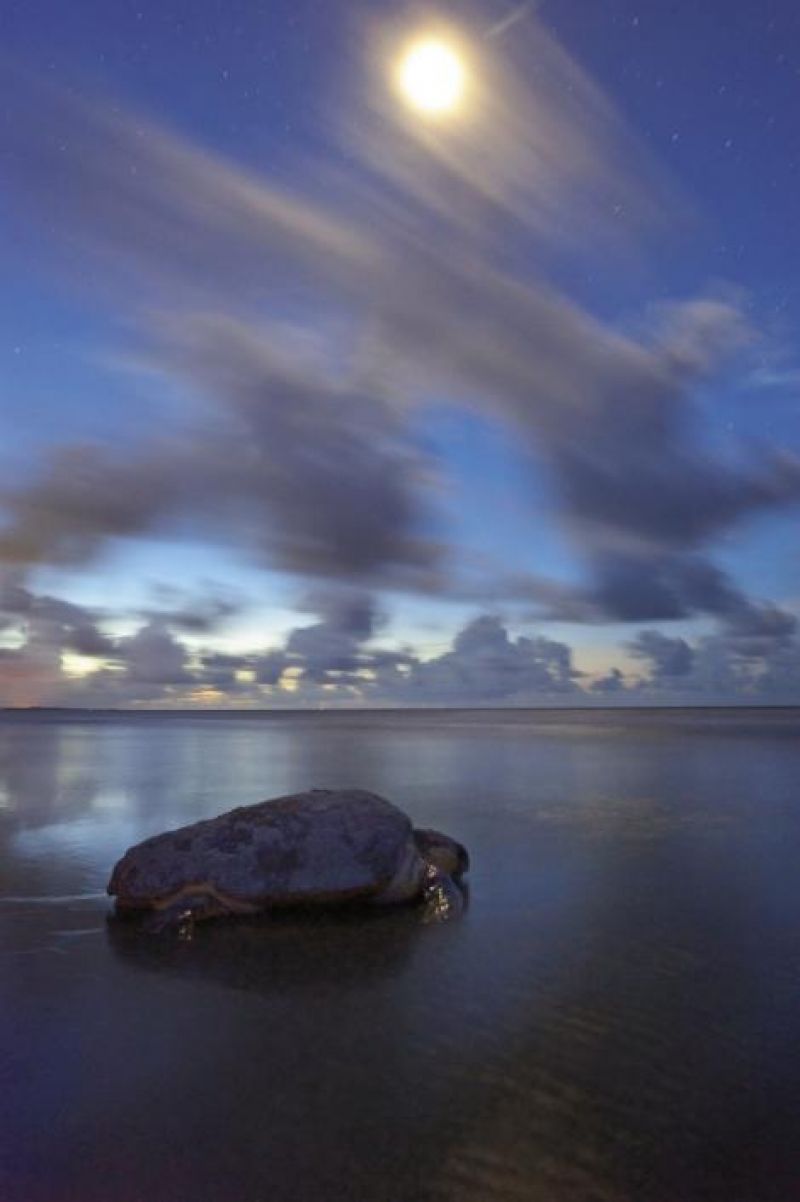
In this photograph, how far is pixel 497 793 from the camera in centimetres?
2341

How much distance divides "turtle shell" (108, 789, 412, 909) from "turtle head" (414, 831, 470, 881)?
4.83ft

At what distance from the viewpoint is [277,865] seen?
1009 cm

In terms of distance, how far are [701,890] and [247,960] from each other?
6657 millimetres

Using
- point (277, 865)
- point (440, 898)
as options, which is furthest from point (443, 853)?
point (277, 865)

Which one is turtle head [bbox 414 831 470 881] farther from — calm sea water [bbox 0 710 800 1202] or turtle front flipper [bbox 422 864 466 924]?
turtle front flipper [bbox 422 864 466 924]

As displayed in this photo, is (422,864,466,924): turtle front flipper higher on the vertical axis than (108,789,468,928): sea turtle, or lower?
A: lower

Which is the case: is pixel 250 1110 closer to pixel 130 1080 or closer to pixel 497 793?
pixel 130 1080

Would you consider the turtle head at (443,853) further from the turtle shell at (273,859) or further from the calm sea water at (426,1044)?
the turtle shell at (273,859)

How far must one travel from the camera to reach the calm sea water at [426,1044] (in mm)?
4637

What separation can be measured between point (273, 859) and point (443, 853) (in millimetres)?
3033

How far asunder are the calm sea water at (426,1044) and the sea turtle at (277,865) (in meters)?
0.50

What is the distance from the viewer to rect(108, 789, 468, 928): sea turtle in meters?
9.92

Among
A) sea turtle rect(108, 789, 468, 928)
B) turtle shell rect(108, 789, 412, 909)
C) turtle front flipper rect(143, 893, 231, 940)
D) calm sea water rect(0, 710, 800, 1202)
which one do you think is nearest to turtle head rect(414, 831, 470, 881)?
calm sea water rect(0, 710, 800, 1202)

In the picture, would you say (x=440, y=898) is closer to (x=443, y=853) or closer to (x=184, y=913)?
(x=443, y=853)
